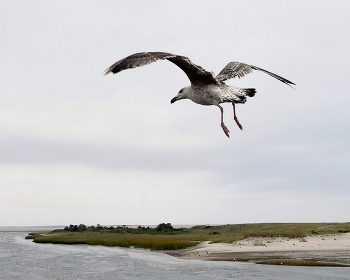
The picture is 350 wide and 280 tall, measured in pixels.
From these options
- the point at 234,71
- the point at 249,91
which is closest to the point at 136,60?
the point at 249,91

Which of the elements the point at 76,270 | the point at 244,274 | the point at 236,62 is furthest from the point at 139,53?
the point at 76,270

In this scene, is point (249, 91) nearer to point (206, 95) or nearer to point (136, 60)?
point (206, 95)

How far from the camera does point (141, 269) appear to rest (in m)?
42.2

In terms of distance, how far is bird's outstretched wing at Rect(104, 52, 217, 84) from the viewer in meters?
8.95

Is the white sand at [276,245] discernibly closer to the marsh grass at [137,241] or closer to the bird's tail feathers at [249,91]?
the marsh grass at [137,241]

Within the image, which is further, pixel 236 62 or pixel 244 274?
pixel 244 274

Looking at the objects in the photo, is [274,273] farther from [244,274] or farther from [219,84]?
[219,84]

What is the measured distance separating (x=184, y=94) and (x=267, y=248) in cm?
4141

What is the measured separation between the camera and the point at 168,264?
44.2 meters

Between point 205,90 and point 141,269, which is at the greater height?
point 205,90

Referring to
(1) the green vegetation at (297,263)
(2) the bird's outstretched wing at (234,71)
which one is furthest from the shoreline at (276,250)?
(2) the bird's outstretched wing at (234,71)

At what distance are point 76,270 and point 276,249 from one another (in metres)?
18.8

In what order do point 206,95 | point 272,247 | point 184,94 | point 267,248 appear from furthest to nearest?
point 272,247 → point 267,248 → point 184,94 → point 206,95

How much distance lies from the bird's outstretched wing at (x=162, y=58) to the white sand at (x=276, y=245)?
124ft
